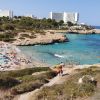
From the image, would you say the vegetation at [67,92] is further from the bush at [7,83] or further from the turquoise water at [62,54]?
the turquoise water at [62,54]

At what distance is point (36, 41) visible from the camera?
85.0 metres

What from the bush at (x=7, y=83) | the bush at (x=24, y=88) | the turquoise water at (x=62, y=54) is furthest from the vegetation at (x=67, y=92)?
the turquoise water at (x=62, y=54)

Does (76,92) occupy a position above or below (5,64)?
above

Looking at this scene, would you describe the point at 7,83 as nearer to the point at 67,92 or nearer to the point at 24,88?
the point at 24,88

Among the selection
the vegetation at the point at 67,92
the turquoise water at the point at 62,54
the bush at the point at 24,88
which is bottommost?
the turquoise water at the point at 62,54

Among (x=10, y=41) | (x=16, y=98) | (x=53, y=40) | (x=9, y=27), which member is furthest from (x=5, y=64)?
(x=9, y=27)

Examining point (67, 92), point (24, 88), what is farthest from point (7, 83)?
point (67, 92)

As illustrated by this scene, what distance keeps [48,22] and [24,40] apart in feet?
288

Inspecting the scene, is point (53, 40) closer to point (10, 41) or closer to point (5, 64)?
point (10, 41)

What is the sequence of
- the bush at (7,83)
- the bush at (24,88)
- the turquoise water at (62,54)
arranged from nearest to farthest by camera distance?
the bush at (24,88) < the bush at (7,83) < the turquoise water at (62,54)

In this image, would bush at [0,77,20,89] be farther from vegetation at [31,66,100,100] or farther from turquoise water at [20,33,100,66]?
turquoise water at [20,33,100,66]

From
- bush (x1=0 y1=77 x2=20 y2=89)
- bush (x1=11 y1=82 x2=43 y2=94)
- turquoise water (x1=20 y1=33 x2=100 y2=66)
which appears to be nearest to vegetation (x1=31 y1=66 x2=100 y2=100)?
bush (x1=11 y1=82 x2=43 y2=94)

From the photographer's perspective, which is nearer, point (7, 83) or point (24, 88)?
point (24, 88)

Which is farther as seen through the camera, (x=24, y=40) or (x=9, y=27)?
(x=9, y=27)
